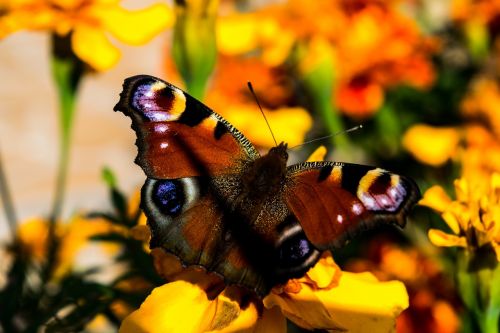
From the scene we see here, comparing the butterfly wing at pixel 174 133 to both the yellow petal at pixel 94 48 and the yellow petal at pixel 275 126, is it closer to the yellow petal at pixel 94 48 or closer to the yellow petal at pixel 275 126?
the yellow petal at pixel 94 48

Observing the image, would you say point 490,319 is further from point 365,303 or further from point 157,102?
point 157,102

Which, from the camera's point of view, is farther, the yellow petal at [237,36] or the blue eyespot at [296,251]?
the yellow petal at [237,36]

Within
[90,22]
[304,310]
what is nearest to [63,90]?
[90,22]

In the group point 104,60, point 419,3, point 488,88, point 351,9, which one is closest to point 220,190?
point 104,60

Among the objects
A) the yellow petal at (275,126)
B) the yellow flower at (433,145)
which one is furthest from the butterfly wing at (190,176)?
the yellow flower at (433,145)

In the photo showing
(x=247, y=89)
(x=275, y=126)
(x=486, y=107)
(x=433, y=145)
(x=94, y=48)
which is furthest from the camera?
(x=247, y=89)

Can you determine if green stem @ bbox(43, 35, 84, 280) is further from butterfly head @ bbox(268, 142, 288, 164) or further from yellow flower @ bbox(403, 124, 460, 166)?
yellow flower @ bbox(403, 124, 460, 166)
